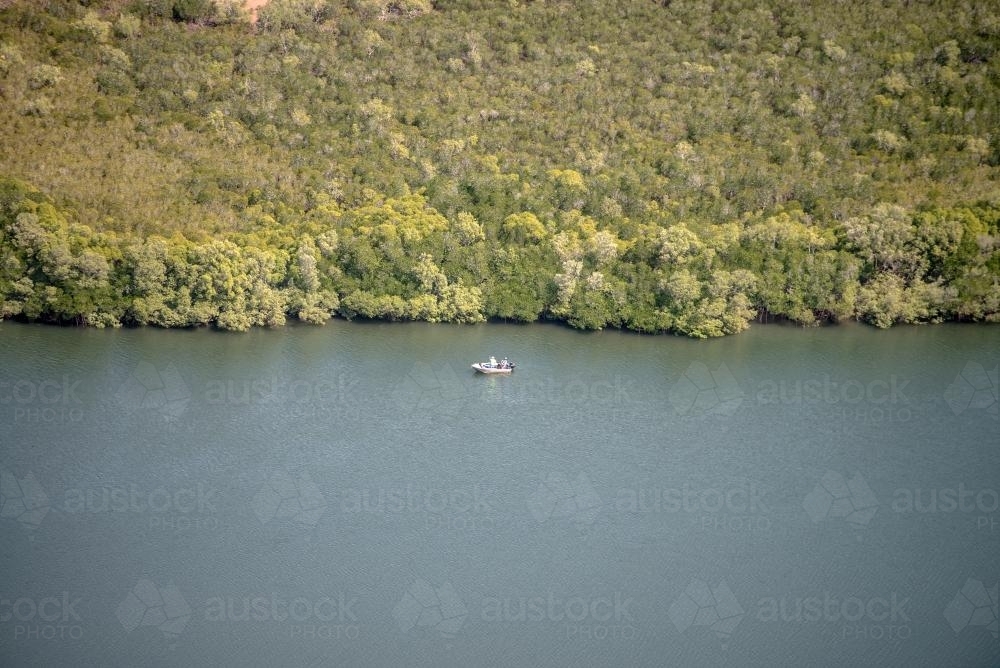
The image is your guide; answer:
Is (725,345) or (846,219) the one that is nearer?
(725,345)

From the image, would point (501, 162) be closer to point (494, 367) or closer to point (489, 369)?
point (494, 367)

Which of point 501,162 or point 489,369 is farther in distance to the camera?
point 501,162

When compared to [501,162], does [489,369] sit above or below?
below

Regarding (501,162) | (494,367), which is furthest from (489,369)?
(501,162)

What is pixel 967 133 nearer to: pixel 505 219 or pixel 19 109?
pixel 505 219

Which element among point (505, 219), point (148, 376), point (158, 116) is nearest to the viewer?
point (148, 376)

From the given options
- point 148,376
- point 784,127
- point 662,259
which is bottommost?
point 148,376

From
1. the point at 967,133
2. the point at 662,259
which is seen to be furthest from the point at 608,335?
the point at 967,133
